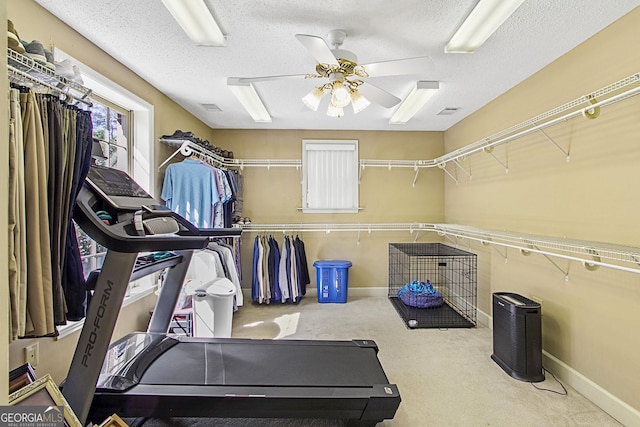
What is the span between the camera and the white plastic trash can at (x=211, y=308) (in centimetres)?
268

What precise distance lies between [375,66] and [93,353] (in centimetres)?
216

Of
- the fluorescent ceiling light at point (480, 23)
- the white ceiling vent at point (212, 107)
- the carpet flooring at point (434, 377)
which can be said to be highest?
the white ceiling vent at point (212, 107)

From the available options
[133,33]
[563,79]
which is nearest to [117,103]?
[133,33]

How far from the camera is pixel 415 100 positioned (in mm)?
2990

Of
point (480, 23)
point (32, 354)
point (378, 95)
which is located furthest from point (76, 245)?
point (480, 23)

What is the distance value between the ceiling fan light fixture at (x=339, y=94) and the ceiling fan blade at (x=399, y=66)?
0.20m

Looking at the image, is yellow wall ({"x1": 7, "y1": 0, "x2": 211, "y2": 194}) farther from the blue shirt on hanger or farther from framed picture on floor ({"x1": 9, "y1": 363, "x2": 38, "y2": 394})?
framed picture on floor ({"x1": 9, "y1": 363, "x2": 38, "y2": 394})

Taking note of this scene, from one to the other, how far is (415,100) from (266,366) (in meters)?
2.70

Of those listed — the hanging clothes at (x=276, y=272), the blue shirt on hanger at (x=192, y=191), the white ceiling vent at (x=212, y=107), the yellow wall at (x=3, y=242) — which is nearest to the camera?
the yellow wall at (x=3, y=242)

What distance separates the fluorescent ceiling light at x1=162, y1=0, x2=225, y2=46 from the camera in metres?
1.61

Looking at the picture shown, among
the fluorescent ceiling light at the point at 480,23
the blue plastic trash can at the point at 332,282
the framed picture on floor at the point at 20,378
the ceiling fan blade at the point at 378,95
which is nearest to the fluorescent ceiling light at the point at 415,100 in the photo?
the ceiling fan blade at the point at 378,95

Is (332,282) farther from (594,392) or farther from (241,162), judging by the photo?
(594,392)

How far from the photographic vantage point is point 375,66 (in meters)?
1.91

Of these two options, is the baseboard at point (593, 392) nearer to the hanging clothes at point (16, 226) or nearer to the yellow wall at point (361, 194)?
the yellow wall at point (361, 194)
